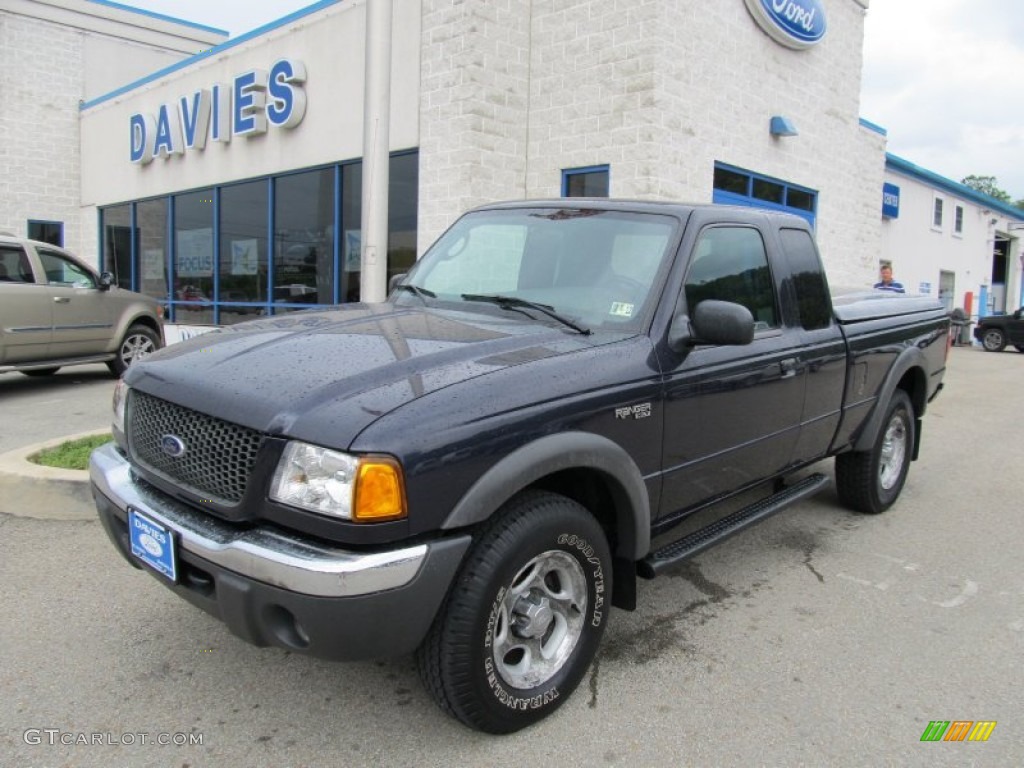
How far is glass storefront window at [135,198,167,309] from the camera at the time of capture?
629 inches

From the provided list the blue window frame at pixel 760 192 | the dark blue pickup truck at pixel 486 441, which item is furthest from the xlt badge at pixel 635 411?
the blue window frame at pixel 760 192

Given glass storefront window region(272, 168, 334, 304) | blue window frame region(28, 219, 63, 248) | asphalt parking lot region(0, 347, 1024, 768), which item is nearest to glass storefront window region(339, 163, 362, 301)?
glass storefront window region(272, 168, 334, 304)

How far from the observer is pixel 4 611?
346cm

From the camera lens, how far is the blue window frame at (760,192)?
35.9ft

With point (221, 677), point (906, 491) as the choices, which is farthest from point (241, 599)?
point (906, 491)

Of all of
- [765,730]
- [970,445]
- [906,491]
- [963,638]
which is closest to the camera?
[765,730]

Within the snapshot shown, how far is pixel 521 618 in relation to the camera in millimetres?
2629

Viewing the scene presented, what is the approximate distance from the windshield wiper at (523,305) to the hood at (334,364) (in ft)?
0.19

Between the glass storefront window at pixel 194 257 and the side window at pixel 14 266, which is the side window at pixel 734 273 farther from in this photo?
the glass storefront window at pixel 194 257

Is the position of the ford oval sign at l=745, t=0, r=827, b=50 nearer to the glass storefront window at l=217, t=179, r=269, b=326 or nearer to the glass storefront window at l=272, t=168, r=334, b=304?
the glass storefront window at l=272, t=168, r=334, b=304

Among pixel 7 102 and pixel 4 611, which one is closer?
pixel 4 611

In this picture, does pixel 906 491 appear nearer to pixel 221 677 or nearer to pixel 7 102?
pixel 221 677

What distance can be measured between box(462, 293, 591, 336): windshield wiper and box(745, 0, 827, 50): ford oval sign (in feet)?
30.9

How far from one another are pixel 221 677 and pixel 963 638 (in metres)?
3.18
